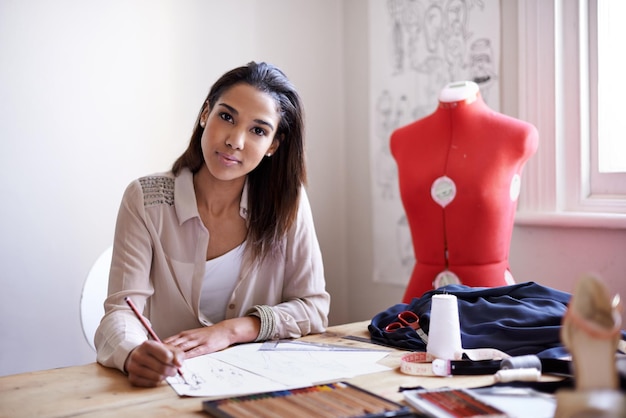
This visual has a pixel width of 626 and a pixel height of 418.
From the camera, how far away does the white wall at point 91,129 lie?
2.42 metres

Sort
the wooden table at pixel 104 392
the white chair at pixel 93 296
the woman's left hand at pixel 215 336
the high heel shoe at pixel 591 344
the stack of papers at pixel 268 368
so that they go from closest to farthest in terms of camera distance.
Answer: the high heel shoe at pixel 591 344
the wooden table at pixel 104 392
the stack of papers at pixel 268 368
the woman's left hand at pixel 215 336
the white chair at pixel 93 296

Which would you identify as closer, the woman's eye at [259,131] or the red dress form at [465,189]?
the woman's eye at [259,131]

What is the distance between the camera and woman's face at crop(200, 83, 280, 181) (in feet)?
5.80

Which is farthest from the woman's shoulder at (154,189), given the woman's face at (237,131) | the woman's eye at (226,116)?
the woman's eye at (226,116)

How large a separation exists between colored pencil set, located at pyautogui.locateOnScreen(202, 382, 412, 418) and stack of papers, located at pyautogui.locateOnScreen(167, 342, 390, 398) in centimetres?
9

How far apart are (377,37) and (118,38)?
124cm

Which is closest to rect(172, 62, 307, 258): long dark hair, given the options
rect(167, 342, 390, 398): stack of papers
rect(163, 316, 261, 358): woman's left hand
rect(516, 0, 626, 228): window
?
rect(163, 316, 261, 358): woman's left hand

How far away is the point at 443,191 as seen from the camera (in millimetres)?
2043

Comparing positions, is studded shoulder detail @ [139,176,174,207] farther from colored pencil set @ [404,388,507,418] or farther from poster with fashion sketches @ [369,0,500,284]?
poster with fashion sketches @ [369,0,500,284]

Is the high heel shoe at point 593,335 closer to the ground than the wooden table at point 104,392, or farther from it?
farther from it

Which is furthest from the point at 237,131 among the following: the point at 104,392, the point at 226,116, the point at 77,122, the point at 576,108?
the point at 576,108

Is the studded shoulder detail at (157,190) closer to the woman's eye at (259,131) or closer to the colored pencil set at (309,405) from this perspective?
the woman's eye at (259,131)

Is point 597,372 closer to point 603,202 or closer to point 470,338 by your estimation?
point 470,338

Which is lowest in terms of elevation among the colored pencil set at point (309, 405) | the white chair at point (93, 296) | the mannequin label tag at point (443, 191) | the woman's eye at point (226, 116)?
the white chair at point (93, 296)
